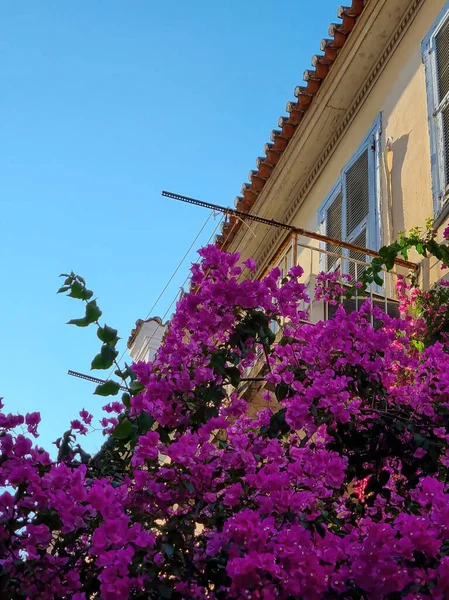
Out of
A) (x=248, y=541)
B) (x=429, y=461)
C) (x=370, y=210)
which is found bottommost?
(x=248, y=541)

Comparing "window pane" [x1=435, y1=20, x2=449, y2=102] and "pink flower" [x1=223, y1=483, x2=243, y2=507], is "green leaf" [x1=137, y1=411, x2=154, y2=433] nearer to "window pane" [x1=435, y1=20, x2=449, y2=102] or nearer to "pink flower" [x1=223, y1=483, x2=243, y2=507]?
"pink flower" [x1=223, y1=483, x2=243, y2=507]

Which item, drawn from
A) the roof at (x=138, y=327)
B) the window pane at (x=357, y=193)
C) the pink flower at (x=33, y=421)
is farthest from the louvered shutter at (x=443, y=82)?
the roof at (x=138, y=327)

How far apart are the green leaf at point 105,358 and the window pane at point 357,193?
484 cm

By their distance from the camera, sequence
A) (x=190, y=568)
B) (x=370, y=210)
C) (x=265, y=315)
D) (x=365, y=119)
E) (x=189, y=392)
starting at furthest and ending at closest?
(x=365, y=119)
(x=370, y=210)
(x=265, y=315)
(x=189, y=392)
(x=190, y=568)

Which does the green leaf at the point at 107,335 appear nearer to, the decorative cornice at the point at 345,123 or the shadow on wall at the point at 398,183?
the shadow on wall at the point at 398,183

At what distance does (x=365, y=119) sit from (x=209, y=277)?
4734mm

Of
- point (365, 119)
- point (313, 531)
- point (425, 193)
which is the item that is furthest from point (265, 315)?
point (365, 119)

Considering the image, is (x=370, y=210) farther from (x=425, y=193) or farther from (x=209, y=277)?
(x=209, y=277)

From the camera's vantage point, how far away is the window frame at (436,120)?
6.18 metres

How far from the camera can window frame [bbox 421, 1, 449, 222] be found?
243 inches

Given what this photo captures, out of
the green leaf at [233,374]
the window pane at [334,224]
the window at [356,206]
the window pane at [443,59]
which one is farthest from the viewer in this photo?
the window pane at [334,224]

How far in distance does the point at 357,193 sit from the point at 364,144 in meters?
0.45

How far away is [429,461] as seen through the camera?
148 inches

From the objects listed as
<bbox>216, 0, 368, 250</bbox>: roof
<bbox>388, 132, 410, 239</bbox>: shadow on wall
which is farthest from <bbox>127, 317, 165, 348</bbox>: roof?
<bbox>388, 132, 410, 239</bbox>: shadow on wall
